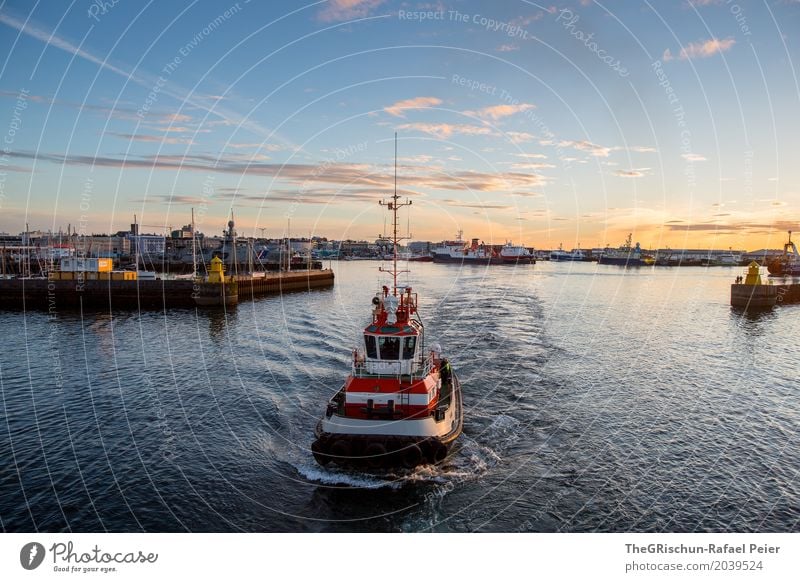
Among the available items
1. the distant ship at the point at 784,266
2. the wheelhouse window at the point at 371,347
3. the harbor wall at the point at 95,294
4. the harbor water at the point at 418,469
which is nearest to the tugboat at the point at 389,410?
the wheelhouse window at the point at 371,347

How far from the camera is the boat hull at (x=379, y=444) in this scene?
66.0 ft

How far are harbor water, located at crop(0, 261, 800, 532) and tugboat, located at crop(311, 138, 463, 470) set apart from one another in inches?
44.0

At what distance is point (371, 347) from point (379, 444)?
4.52 m

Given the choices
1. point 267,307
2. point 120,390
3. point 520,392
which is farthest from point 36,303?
point 520,392

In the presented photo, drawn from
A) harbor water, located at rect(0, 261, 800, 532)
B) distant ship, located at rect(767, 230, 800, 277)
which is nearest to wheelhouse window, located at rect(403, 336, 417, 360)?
harbor water, located at rect(0, 261, 800, 532)

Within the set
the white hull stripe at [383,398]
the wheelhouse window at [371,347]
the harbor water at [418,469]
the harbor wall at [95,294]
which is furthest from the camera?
the harbor wall at [95,294]

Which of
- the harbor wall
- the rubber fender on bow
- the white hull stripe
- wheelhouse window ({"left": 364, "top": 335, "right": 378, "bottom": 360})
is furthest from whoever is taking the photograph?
the harbor wall

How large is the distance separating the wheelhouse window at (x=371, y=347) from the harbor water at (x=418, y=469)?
536 cm

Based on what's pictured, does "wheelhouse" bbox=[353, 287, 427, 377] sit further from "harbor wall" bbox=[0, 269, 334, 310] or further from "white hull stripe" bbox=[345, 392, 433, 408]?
"harbor wall" bbox=[0, 269, 334, 310]

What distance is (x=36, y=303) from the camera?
75.4 m

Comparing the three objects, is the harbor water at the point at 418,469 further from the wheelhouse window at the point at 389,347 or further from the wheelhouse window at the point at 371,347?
the wheelhouse window at the point at 371,347

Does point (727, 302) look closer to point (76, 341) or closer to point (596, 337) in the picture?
point (596, 337)

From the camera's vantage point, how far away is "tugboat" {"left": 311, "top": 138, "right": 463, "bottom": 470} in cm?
2017

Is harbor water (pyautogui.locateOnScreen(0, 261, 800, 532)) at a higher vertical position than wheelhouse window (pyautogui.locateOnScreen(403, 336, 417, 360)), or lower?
lower
